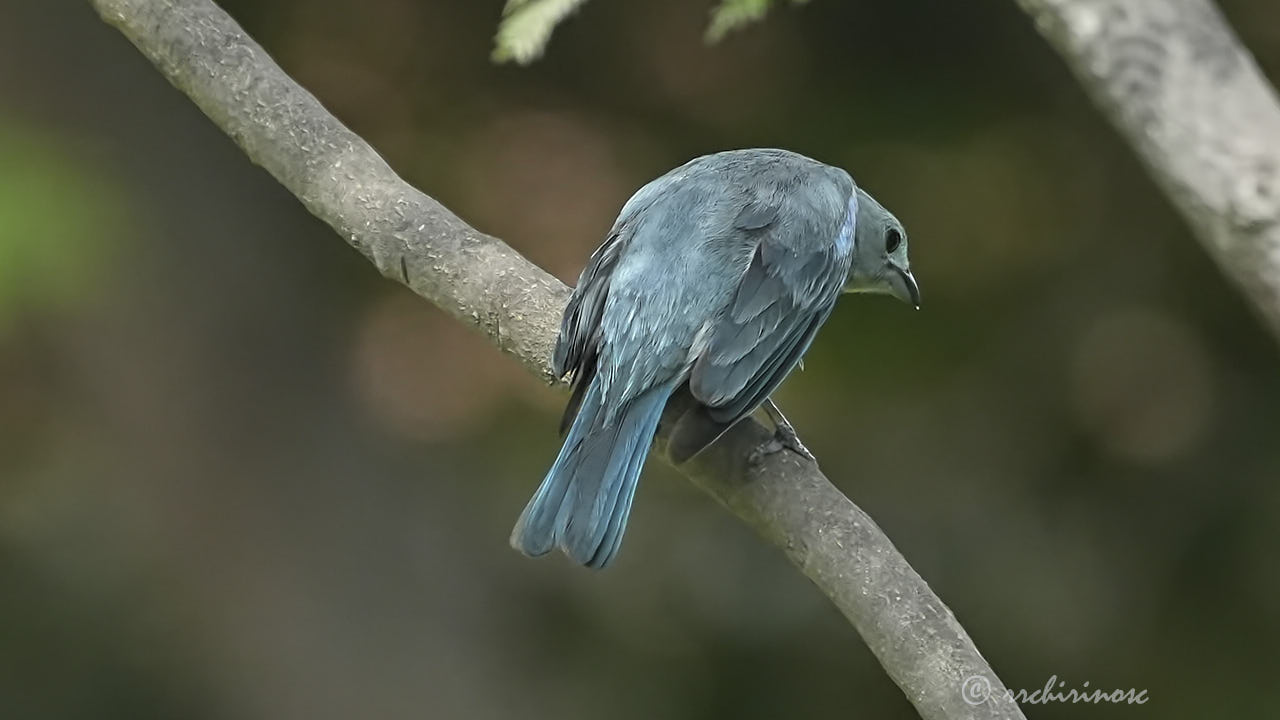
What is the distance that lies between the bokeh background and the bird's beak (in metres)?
1.14

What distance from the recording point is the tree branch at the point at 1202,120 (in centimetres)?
109

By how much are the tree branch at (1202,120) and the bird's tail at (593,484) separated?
1279 millimetres

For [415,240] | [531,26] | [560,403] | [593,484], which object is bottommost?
[560,403]

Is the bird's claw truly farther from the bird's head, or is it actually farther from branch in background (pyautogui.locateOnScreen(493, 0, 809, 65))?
branch in background (pyautogui.locateOnScreen(493, 0, 809, 65))

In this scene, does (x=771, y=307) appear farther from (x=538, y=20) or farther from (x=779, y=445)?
(x=538, y=20)

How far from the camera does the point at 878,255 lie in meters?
3.19

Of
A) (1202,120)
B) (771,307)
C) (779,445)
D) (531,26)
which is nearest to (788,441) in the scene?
(779,445)

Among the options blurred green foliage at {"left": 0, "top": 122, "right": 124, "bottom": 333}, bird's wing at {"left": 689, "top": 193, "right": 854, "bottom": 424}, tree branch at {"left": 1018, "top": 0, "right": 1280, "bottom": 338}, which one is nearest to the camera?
tree branch at {"left": 1018, "top": 0, "right": 1280, "bottom": 338}

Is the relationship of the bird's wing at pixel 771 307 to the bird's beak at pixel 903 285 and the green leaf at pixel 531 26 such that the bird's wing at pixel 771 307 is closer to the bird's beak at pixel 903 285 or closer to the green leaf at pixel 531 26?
the bird's beak at pixel 903 285

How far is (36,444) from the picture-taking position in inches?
173

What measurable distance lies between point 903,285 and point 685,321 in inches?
34.8

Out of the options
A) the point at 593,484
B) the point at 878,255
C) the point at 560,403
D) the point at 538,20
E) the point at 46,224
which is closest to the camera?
the point at 538,20

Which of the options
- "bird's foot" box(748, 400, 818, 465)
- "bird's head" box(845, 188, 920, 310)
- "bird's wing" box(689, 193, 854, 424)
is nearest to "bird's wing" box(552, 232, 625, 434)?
"bird's wing" box(689, 193, 854, 424)

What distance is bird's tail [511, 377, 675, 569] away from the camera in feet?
7.46
